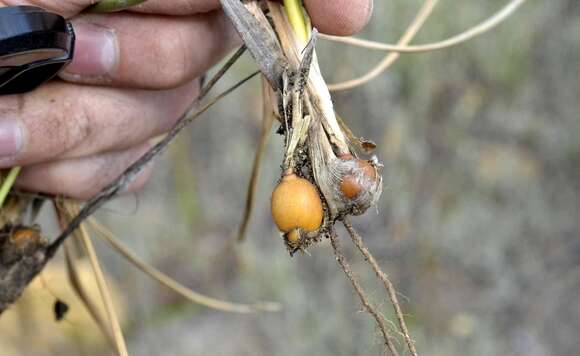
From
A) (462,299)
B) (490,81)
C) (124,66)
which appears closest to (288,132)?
(124,66)

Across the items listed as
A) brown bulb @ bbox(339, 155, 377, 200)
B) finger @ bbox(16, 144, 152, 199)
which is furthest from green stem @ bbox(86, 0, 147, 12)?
brown bulb @ bbox(339, 155, 377, 200)

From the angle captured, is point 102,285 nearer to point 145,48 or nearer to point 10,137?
point 10,137

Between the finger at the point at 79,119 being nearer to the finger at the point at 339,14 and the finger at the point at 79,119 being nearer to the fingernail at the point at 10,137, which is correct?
the fingernail at the point at 10,137

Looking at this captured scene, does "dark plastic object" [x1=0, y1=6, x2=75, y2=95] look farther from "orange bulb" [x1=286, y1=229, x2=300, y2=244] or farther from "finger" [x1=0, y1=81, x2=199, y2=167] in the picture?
"orange bulb" [x1=286, y1=229, x2=300, y2=244]

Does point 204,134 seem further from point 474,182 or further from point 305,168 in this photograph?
point 305,168

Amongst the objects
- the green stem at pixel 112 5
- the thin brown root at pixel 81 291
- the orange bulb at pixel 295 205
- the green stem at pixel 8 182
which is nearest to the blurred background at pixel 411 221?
the thin brown root at pixel 81 291
